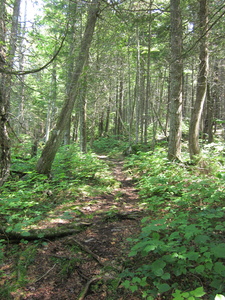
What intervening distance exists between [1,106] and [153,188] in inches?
160

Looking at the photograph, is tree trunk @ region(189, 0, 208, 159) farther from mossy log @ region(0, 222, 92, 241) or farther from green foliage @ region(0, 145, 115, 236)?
mossy log @ region(0, 222, 92, 241)

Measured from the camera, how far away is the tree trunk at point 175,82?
6.45m

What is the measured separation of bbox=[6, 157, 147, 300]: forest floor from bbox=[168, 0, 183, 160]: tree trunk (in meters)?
3.28

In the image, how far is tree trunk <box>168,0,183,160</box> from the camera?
645 centimetres

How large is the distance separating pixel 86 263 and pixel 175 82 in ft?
20.0

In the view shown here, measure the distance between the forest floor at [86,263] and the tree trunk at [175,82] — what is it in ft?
10.7

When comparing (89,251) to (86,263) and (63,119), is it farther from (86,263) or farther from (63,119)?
(63,119)

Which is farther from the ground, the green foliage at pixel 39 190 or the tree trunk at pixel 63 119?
the tree trunk at pixel 63 119

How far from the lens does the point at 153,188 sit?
5.27m

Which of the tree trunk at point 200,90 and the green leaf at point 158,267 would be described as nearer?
the green leaf at point 158,267

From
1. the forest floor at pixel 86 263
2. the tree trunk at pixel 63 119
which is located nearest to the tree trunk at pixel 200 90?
the tree trunk at pixel 63 119

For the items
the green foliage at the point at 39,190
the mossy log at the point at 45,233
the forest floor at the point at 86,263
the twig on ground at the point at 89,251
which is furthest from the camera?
the green foliage at the point at 39,190

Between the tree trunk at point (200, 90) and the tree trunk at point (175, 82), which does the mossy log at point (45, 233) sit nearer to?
the tree trunk at point (175, 82)

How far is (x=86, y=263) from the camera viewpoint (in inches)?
111
